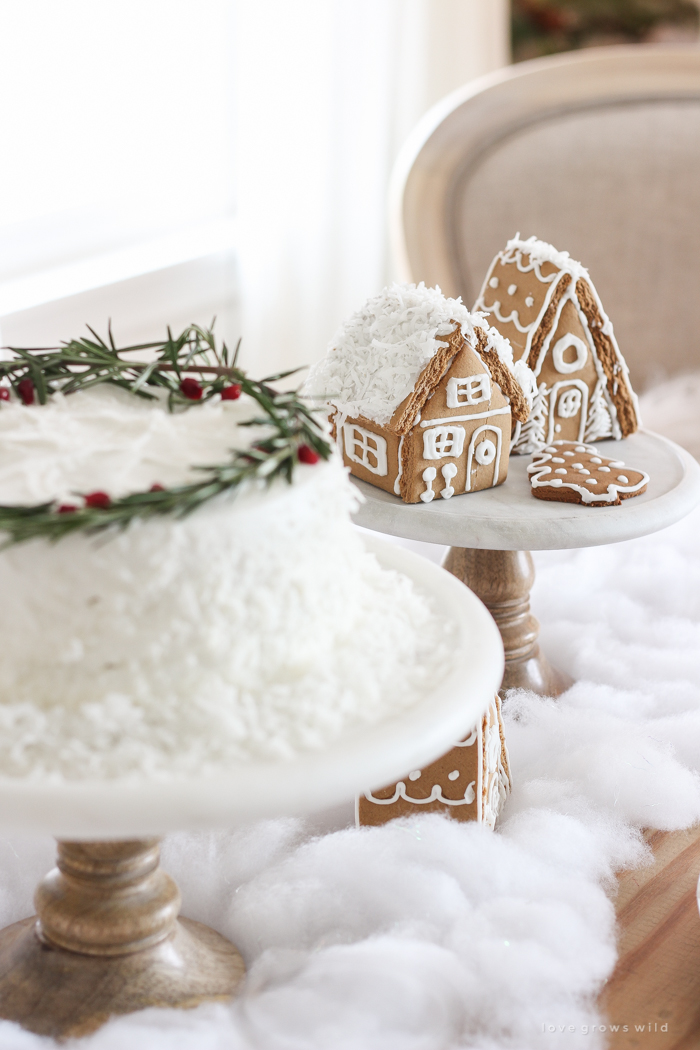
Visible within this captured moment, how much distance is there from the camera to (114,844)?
0.62m

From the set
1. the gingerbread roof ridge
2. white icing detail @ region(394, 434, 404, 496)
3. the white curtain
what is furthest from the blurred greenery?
white icing detail @ region(394, 434, 404, 496)

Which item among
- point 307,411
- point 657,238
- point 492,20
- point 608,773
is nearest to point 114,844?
point 307,411

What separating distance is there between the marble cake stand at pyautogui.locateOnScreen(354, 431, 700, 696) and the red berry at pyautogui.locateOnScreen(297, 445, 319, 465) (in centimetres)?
25

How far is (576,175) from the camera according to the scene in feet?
6.15

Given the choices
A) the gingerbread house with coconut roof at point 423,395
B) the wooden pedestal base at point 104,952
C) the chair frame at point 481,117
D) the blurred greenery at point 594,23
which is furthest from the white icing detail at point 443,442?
the blurred greenery at point 594,23

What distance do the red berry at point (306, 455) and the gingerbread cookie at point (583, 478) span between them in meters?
0.32

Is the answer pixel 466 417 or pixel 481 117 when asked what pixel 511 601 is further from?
pixel 481 117

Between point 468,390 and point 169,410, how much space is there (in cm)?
29

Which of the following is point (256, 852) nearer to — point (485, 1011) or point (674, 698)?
point (485, 1011)

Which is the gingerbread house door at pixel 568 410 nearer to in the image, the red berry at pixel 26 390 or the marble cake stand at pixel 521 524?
the marble cake stand at pixel 521 524

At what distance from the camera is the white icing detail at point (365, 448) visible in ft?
2.85

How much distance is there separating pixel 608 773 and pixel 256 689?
374mm

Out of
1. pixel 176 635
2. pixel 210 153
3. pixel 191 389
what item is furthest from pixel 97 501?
pixel 210 153

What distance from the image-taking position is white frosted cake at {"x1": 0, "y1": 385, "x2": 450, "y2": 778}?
19.7 inches
